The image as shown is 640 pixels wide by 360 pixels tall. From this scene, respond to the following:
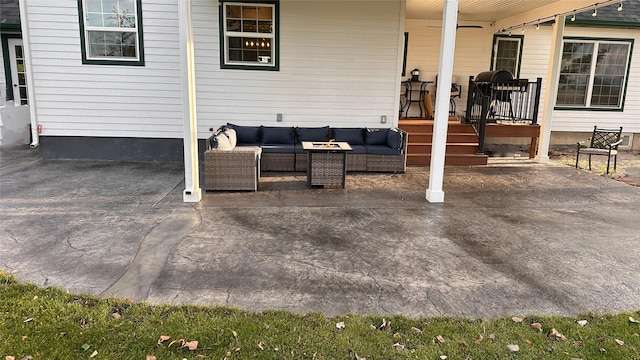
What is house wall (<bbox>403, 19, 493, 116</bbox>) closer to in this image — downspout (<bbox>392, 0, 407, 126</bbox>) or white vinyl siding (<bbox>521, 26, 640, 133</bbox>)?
white vinyl siding (<bbox>521, 26, 640, 133</bbox>)

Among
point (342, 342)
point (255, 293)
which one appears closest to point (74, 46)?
point (255, 293)

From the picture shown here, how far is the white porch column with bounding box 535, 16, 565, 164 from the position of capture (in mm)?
8930

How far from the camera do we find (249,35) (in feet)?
28.0

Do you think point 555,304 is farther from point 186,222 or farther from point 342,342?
point 186,222

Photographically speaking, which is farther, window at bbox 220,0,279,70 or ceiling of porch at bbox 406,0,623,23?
window at bbox 220,0,279,70

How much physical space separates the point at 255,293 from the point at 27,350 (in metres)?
1.54

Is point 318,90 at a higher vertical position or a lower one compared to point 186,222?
higher

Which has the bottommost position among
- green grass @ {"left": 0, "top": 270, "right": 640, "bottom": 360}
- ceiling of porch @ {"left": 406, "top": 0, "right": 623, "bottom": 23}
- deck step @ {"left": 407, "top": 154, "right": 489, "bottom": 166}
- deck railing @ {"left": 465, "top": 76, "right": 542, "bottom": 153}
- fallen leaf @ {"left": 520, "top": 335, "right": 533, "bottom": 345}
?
green grass @ {"left": 0, "top": 270, "right": 640, "bottom": 360}

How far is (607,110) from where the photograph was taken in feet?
37.3

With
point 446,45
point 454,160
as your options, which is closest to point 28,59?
point 446,45

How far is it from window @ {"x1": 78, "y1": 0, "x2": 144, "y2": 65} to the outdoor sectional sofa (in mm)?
2533

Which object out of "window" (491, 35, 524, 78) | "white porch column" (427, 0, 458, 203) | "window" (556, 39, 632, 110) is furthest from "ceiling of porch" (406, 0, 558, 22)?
"white porch column" (427, 0, 458, 203)

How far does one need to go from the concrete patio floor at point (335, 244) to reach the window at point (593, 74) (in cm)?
470

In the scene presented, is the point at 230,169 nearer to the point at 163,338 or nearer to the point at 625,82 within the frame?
the point at 163,338
